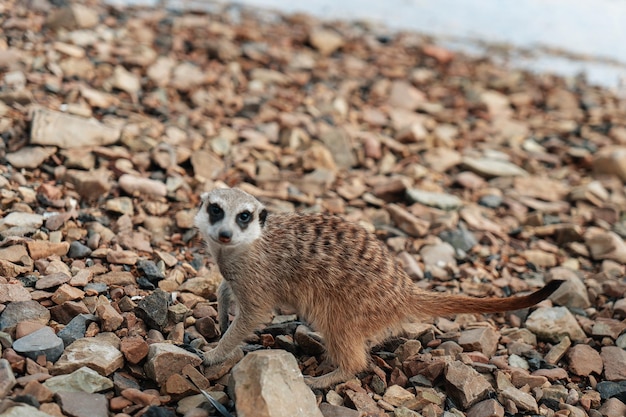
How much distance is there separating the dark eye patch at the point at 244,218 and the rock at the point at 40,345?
89 centimetres

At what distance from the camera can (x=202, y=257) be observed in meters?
3.53

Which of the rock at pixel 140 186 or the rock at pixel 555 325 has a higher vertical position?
the rock at pixel 140 186

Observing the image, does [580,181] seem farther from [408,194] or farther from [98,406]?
[98,406]

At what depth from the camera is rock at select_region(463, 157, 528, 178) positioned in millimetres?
5145

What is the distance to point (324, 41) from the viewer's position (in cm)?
712

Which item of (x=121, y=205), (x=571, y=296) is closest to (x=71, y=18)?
(x=121, y=205)

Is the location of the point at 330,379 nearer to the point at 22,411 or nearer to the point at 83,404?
the point at 83,404

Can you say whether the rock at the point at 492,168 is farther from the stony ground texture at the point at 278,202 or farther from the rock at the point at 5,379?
the rock at the point at 5,379

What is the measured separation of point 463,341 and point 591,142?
3703 millimetres

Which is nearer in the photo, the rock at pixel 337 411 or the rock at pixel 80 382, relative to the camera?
the rock at pixel 80 382

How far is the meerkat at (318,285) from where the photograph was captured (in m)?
2.75

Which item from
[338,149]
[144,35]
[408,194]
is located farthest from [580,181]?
[144,35]

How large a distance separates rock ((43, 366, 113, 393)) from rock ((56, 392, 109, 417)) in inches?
1.6

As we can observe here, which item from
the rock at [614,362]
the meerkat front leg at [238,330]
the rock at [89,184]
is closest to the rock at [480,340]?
the rock at [614,362]
